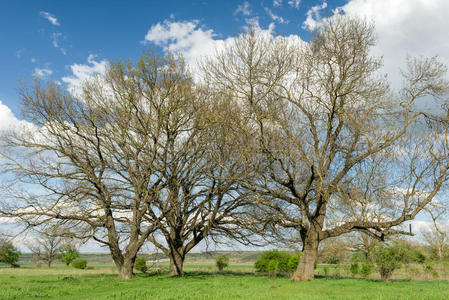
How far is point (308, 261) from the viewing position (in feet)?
53.5

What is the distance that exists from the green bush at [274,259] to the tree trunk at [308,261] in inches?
421

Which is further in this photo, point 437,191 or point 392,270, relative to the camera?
point 392,270

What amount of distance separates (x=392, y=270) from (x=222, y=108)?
39.9 feet

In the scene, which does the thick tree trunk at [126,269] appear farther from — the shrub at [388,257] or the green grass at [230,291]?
the shrub at [388,257]

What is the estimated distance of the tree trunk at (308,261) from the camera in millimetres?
16078

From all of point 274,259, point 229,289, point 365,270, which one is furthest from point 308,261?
point 274,259

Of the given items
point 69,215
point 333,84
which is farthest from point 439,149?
point 69,215

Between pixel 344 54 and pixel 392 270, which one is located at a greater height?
pixel 344 54

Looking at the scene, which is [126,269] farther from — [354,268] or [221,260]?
[354,268]

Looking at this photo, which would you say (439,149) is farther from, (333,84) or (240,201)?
(240,201)

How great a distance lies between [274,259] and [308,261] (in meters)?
10.9

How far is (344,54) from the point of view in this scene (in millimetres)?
15297

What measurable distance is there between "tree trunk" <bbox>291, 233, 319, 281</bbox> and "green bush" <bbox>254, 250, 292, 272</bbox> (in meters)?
10.7

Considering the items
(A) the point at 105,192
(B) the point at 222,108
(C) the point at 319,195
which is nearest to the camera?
(C) the point at 319,195
